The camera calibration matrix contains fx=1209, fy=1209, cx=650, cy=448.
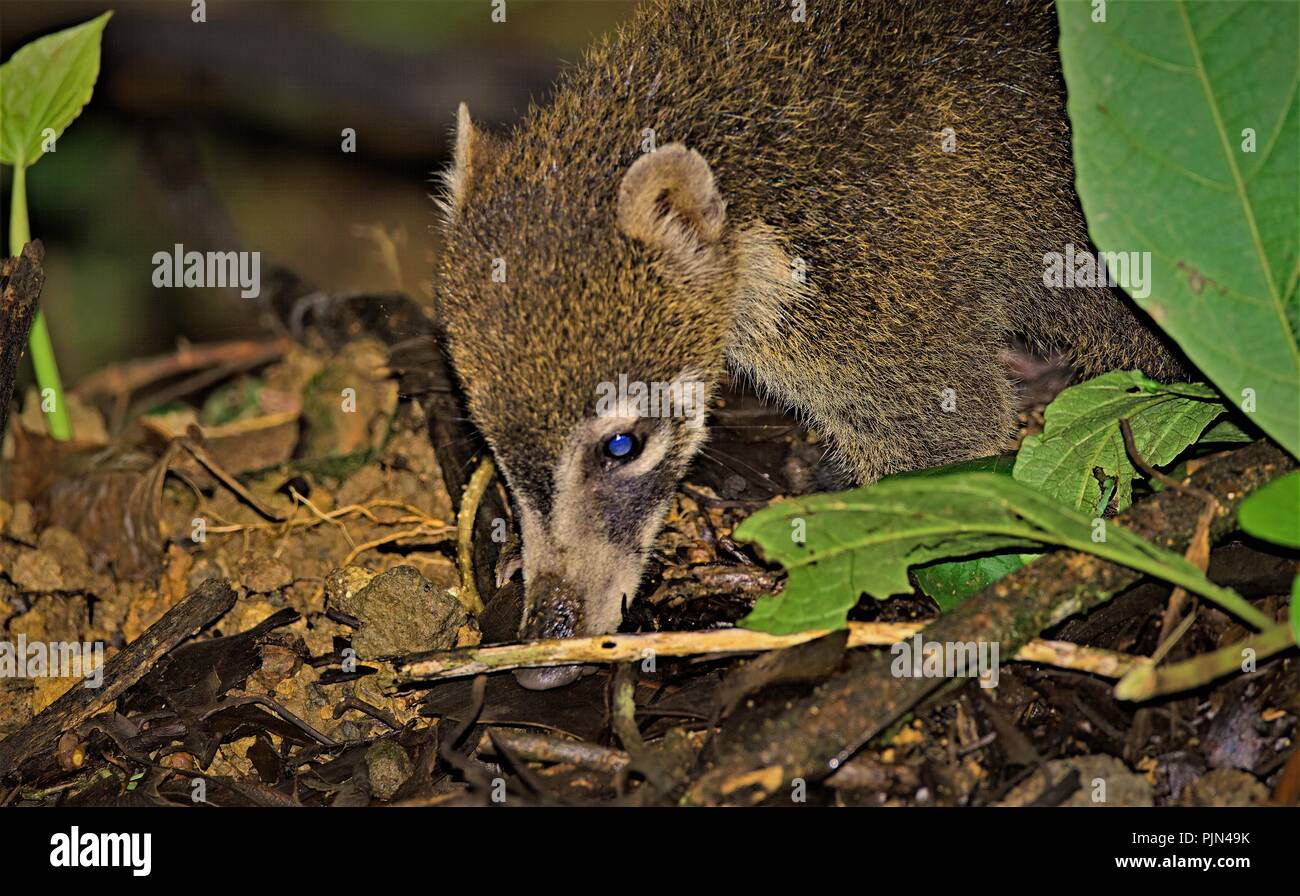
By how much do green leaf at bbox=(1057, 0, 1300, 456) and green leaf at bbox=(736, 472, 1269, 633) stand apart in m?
0.61

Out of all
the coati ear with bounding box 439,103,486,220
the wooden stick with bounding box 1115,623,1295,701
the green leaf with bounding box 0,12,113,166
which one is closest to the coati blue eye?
the coati ear with bounding box 439,103,486,220

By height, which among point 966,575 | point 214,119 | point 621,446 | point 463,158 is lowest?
point 966,575

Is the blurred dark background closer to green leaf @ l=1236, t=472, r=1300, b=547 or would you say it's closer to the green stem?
the green stem

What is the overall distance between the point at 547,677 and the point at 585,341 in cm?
117

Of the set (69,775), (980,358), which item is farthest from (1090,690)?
(69,775)

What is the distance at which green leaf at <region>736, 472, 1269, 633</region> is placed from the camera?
3416mm

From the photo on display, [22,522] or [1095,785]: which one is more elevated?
[22,522]

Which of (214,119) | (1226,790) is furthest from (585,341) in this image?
(214,119)

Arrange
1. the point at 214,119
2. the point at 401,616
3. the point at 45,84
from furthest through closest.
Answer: the point at 214,119 → the point at 45,84 → the point at 401,616

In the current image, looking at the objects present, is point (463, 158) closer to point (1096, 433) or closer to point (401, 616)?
point (401, 616)

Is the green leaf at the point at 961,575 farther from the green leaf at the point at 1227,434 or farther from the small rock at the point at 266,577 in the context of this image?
the small rock at the point at 266,577

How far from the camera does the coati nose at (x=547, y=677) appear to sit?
4113 mm

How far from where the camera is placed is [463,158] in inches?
192
